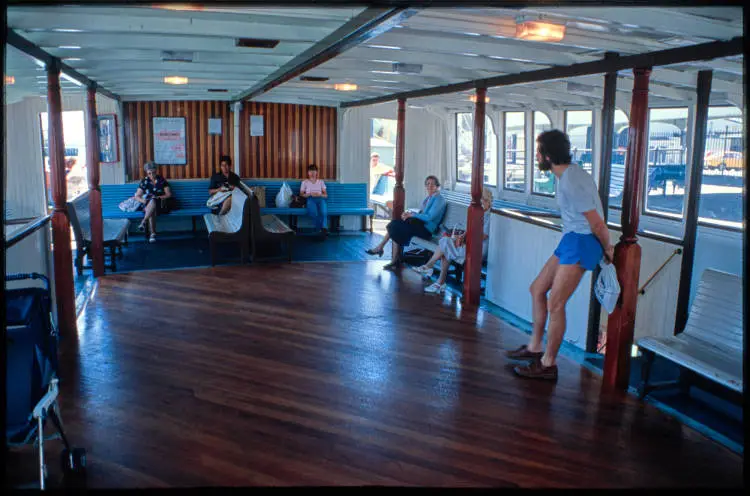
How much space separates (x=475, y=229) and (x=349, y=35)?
3369mm

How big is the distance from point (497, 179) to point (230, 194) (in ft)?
15.2

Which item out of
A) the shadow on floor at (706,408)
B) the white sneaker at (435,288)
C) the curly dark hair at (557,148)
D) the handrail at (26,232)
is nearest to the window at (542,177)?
the white sneaker at (435,288)

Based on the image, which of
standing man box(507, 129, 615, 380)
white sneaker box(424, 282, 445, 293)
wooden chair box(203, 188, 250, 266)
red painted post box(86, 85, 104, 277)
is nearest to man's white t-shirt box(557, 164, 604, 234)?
standing man box(507, 129, 615, 380)

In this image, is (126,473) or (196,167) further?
(196,167)

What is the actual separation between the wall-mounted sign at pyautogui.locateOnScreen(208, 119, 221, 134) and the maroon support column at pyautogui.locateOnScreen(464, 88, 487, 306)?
21.8ft

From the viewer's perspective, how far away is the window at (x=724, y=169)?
6.59 meters

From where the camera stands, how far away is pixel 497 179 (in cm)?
1165

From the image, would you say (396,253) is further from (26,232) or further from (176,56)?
(26,232)

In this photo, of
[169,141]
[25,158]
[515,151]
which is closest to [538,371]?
[515,151]

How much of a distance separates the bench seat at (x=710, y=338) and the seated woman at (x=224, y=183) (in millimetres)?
7262

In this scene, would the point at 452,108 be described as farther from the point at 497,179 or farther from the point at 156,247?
the point at 156,247

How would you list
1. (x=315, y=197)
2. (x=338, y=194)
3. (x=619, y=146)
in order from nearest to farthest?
1. (x=619, y=146)
2. (x=315, y=197)
3. (x=338, y=194)

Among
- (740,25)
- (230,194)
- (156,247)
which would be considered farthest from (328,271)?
(740,25)

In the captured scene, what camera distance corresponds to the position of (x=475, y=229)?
7176 mm
